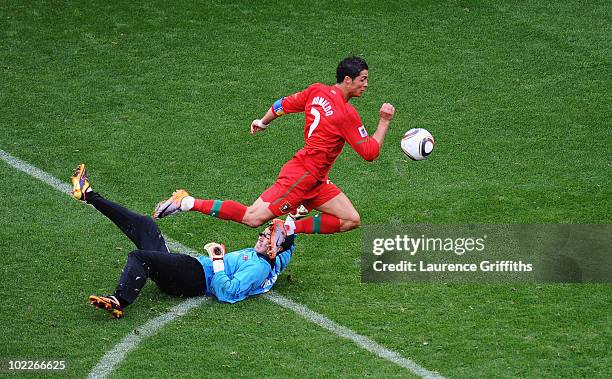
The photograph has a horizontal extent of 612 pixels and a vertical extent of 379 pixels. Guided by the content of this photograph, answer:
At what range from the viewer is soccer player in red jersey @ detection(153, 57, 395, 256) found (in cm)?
1052

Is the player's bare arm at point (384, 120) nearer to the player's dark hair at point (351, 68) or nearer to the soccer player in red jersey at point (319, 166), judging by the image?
the soccer player in red jersey at point (319, 166)

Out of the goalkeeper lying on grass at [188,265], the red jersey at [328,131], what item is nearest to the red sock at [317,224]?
the goalkeeper lying on grass at [188,265]

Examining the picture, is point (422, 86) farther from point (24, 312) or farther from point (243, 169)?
point (24, 312)

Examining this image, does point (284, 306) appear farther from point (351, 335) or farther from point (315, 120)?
point (315, 120)

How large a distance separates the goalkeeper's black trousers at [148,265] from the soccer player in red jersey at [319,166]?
270 mm

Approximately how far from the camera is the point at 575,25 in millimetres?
16312

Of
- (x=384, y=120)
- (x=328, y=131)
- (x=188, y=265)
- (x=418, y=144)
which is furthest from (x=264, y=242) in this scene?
(x=418, y=144)

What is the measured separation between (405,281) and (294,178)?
4.85ft

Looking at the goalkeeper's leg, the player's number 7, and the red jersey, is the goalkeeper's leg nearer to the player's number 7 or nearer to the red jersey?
the red jersey

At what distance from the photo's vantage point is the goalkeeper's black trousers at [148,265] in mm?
9852

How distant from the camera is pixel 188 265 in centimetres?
1020

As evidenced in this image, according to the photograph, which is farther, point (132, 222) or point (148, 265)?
point (132, 222)

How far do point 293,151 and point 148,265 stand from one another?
3735mm

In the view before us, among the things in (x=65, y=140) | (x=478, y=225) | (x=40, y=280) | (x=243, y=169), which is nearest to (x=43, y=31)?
(x=65, y=140)
